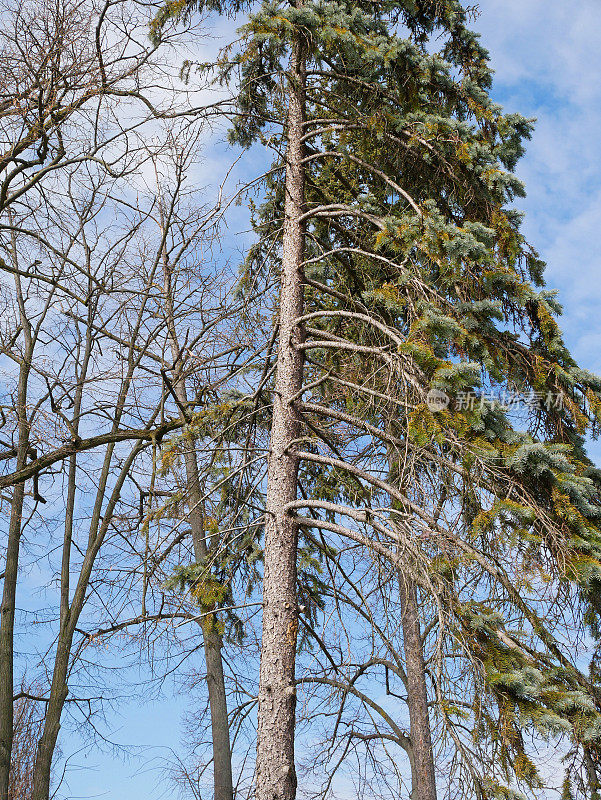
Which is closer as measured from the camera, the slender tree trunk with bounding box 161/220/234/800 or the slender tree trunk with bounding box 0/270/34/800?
the slender tree trunk with bounding box 161/220/234/800

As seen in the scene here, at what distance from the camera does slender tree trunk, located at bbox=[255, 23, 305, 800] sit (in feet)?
17.7

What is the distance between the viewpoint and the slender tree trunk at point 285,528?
5391mm

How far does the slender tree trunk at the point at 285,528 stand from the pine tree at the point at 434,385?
2cm

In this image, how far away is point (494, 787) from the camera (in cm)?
423

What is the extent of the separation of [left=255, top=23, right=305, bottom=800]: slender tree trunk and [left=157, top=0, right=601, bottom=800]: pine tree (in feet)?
0.06

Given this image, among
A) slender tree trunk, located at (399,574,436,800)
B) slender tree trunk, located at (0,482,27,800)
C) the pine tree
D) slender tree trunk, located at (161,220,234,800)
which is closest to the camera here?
the pine tree

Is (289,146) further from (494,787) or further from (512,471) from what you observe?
(494,787)

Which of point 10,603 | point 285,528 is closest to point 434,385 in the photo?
point 285,528

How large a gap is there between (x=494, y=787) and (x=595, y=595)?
6.45 feet

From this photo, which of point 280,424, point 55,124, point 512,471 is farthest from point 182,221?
point 512,471

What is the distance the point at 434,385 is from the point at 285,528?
1959mm

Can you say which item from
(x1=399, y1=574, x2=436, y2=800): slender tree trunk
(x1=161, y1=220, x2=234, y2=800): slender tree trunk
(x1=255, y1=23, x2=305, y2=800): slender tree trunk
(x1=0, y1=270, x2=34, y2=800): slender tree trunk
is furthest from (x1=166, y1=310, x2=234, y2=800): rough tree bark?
(x1=399, y1=574, x2=436, y2=800): slender tree trunk

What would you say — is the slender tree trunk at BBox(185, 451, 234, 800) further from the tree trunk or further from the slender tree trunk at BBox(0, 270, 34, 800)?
the slender tree trunk at BBox(0, 270, 34, 800)

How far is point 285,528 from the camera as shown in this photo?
20.3ft
